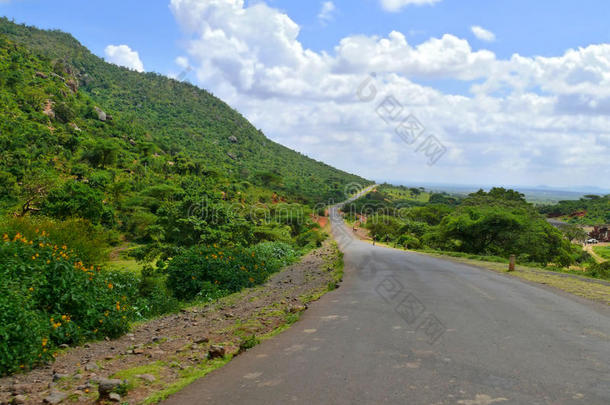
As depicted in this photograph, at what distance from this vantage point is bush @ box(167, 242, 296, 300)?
1288cm

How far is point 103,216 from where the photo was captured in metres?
27.5

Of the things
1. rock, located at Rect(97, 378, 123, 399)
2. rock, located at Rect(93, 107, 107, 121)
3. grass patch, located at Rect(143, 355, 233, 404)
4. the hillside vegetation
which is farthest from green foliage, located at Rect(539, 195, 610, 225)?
rock, located at Rect(97, 378, 123, 399)

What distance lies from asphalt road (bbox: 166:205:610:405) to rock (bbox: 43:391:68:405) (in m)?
1.43

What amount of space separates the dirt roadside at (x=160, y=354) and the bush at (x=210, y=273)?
1373mm

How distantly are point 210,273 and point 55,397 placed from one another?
8.46 m

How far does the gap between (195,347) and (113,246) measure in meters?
20.9

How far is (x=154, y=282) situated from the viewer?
12.8 meters

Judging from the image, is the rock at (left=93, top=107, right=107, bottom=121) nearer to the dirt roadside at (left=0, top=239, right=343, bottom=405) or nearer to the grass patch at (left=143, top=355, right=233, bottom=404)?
the dirt roadside at (left=0, top=239, right=343, bottom=405)

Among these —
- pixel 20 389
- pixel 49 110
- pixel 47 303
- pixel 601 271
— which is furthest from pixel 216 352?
pixel 49 110

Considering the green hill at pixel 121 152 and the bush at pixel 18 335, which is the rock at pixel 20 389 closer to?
the bush at pixel 18 335

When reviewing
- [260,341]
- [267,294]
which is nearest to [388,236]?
[267,294]

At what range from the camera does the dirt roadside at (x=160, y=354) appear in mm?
5137

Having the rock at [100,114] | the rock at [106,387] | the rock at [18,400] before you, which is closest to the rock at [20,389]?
the rock at [18,400]

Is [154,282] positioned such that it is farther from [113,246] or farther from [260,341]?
[113,246]
